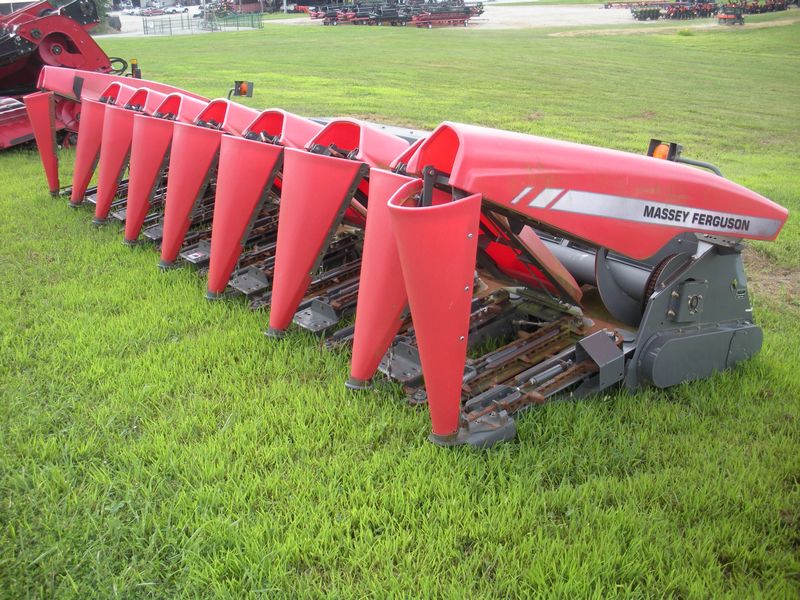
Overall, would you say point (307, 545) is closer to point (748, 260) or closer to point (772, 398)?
point (772, 398)

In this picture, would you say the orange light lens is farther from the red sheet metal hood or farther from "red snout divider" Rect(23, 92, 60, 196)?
"red snout divider" Rect(23, 92, 60, 196)

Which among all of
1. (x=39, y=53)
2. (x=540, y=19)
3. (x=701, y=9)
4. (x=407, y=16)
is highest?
(x=701, y=9)

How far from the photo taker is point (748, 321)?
3.62 m

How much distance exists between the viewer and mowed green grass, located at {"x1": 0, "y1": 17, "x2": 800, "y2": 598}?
7.36 feet

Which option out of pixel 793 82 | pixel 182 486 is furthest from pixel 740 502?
pixel 793 82

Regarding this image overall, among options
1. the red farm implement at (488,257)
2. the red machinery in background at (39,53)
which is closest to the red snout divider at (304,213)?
the red farm implement at (488,257)

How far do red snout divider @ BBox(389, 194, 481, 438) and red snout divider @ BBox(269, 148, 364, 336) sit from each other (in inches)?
34.8

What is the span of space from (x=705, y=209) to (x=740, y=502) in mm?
1269

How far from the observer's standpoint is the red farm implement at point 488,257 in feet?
9.03

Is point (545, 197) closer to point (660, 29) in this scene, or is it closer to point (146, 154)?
point (146, 154)

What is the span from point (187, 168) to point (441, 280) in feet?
8.71

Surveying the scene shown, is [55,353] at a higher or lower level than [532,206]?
lower

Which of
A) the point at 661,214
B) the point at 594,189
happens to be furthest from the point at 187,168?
the point at 661,214

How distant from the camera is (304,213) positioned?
368 cm
